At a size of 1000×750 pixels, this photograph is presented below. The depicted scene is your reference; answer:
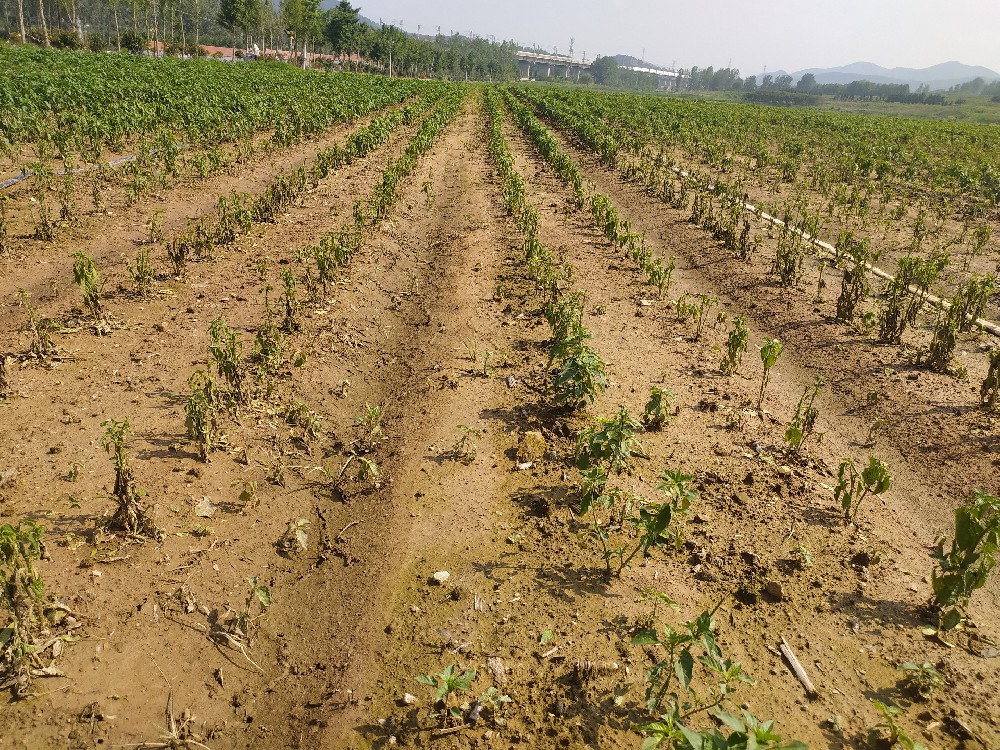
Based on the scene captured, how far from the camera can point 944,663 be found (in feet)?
12.4

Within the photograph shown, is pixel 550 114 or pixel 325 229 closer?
pixel 325 229

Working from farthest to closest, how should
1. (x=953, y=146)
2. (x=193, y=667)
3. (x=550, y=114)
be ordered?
(x=550, y=114), (x=953, y=146), (x=193, y=667)

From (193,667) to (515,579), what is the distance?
2122 mm

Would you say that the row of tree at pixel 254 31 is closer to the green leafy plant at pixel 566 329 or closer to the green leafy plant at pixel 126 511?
the green leafy plant at pixel 566 329

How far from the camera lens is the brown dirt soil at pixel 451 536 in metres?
3.41

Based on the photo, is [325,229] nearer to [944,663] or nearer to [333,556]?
[333,556]

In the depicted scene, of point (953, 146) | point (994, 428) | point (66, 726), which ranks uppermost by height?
point (953, 146)

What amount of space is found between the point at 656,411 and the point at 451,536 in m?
2.46

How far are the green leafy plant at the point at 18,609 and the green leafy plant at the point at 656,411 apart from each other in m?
4.81

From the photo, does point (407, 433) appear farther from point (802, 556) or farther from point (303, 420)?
point (802, 556)

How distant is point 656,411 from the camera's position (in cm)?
584

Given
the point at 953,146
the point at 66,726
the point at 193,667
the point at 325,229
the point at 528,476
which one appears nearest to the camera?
the point at 66,726

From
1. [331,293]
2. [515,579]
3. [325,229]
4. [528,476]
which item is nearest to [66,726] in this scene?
[515,579]

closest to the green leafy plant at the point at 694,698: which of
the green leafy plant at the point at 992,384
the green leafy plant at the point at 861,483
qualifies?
the green leafy plant at the point at 861,483
